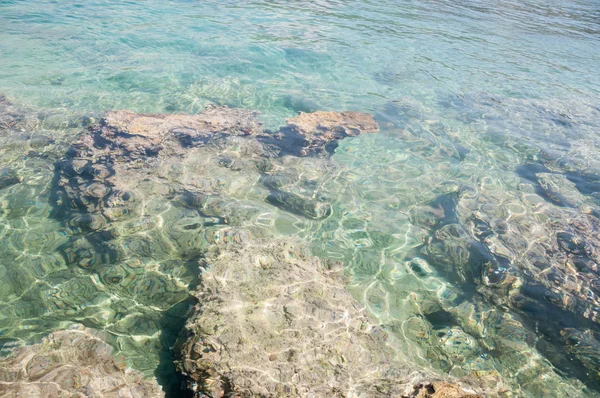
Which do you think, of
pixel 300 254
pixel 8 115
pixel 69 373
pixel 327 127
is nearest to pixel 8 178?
pixel 8 115

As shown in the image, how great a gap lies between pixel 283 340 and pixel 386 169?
473 cm

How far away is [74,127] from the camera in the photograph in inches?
292

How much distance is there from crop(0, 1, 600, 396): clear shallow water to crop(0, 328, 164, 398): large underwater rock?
1.20ft

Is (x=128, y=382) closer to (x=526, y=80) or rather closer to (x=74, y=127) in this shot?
(x=74, y=127)

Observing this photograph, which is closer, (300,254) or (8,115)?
(300,254)

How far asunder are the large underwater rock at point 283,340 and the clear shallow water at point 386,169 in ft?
2.21

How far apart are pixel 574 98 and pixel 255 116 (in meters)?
9.81

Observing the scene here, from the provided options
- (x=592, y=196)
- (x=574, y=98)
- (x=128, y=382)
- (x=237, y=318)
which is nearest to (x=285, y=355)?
(x=237, y=318)

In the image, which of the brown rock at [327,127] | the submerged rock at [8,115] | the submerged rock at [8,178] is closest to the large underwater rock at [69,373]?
the submerged rock at [8,178]

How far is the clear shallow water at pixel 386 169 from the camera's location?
4270 mm

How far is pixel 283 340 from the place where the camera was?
10.9 feet

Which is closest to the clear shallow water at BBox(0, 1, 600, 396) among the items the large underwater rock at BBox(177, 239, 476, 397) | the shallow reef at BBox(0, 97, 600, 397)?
the shallow reef at BBox(0, 97, 600, 397)

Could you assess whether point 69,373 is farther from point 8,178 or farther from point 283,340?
point 8,178

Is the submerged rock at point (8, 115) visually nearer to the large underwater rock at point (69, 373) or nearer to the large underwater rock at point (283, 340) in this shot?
the large underwater rock at point (69, 373)
